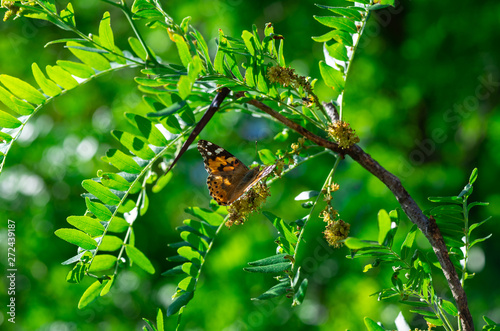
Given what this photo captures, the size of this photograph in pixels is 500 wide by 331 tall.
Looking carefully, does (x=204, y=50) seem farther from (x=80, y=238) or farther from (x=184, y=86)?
(x=80, y=238)

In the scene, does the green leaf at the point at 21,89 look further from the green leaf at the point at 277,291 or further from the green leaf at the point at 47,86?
the green leaf at the point at 277,291

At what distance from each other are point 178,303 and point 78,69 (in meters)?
0.40

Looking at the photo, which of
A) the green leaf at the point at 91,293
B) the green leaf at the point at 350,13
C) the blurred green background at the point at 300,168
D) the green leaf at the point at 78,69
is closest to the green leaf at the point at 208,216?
the green leaf at the point at 91,293

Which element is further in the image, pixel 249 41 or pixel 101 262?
pixel 101 262

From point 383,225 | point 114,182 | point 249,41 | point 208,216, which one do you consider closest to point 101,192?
point 114,182

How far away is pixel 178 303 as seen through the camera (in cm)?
75

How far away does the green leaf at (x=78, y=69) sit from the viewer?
70 cm

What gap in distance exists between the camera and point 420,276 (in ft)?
2.19

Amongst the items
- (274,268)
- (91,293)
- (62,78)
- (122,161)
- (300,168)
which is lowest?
(300,168)

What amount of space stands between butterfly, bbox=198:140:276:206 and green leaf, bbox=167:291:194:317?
0.16m

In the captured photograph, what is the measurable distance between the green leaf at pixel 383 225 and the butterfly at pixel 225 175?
20 centimetres

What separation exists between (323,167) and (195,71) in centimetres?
182

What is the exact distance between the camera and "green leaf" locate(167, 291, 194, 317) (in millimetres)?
736

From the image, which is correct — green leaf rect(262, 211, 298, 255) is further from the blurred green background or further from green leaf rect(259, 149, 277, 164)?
the blurred green background
